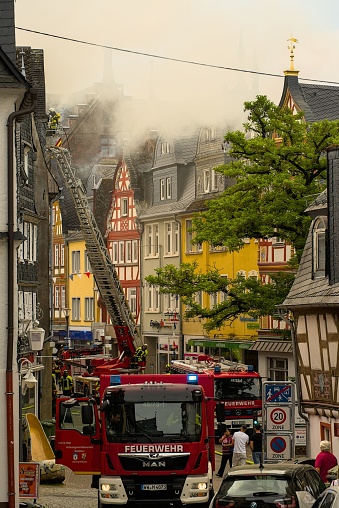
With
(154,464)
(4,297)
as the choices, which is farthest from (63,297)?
(4,297)

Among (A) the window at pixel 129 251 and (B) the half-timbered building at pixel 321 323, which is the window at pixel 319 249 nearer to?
(B) the half-timbered building at pixel 321 323

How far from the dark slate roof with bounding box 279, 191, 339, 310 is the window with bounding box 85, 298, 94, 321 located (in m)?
51.6

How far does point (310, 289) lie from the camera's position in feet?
115

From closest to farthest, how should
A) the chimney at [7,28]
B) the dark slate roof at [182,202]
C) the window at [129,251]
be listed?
the chimney at [7,28], the dark slate roof at [182,202], the window at [129,251]

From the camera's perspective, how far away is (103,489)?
24.3 metres

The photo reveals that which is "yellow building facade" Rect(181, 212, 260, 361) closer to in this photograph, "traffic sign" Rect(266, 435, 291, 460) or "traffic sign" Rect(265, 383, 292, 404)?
"traffic sign" Rect(265, 383, 292, 404)

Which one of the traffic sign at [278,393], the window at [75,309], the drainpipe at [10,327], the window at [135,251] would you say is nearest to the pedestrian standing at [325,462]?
the traffic sign at [278,393]

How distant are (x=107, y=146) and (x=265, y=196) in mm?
59696

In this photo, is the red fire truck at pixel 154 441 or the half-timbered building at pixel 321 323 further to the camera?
the half-timbered building at pixel 321 323

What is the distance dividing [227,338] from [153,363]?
512 inches

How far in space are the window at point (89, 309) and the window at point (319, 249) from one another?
177 ft

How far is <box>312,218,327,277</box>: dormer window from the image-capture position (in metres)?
34.8

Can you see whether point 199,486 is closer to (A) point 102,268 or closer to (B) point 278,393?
(B) point 278,393

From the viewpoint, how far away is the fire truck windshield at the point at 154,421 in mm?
24359
